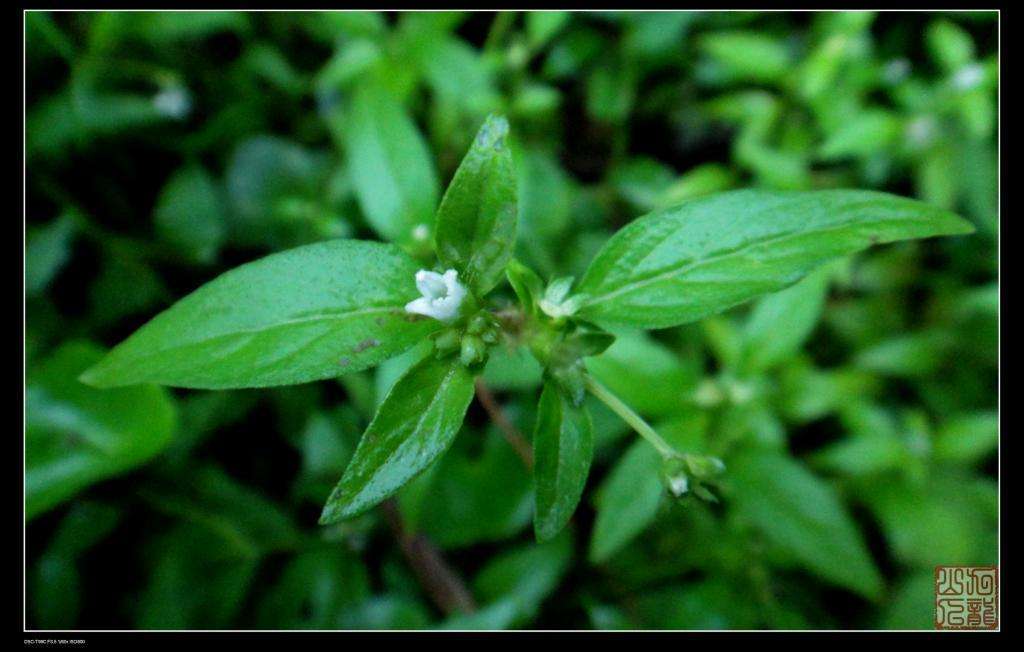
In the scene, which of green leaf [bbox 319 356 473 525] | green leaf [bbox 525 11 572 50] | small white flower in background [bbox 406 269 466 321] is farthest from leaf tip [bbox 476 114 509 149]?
green leaf [bbox 525 11 572 50]

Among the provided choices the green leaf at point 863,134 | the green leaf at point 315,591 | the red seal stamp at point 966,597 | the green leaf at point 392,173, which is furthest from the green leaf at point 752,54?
the green leaf at point 315,591

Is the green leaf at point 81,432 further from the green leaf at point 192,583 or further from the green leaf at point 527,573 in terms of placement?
the green leaf at point 527,573

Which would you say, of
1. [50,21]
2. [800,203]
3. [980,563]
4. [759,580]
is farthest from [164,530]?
[980,563]

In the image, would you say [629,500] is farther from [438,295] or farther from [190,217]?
[190,217]

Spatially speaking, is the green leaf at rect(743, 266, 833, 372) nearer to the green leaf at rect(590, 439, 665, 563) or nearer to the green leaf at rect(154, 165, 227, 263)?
the green leaf at rect(590, 439, 665, 563)

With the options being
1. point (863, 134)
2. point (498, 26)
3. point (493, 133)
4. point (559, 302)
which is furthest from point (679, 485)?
point (498, 26)
